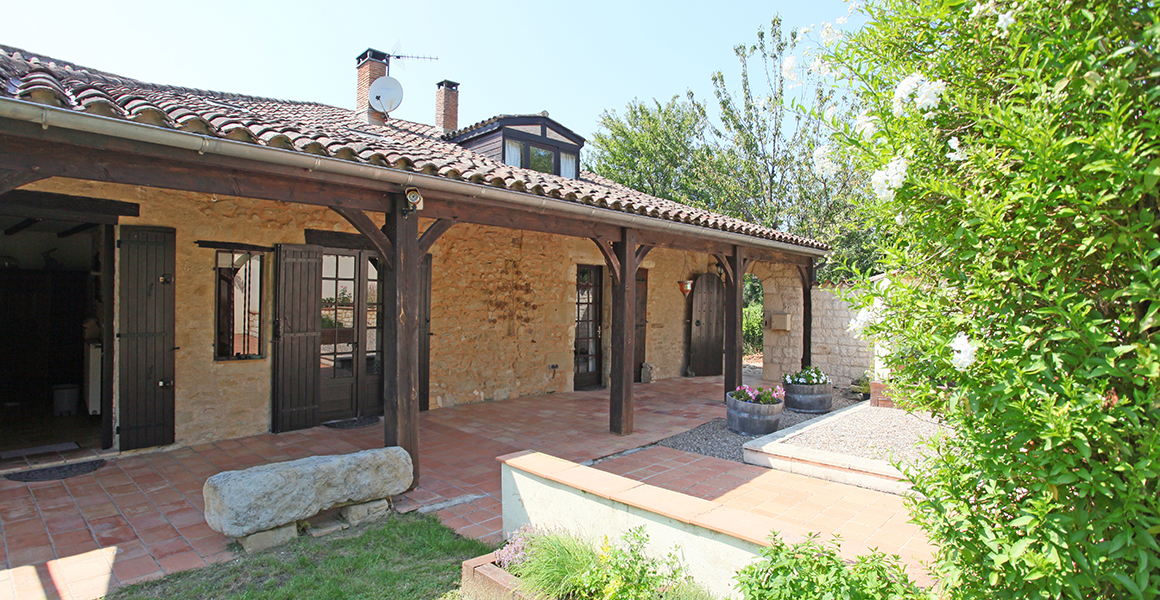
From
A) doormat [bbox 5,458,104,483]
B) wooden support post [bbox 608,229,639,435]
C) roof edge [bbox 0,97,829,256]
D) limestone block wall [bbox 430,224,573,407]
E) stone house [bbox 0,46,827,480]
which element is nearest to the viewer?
roof edge [bbox 0,97,829,256]

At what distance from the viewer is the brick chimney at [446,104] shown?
10766 mm

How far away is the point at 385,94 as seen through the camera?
8.74 metres

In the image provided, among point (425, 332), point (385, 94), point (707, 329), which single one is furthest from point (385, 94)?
point (707, 329)

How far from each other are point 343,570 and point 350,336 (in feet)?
13.0

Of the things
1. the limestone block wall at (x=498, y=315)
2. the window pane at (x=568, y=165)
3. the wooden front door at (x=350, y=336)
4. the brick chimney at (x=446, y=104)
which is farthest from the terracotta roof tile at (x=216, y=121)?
the brick chimney at (x=446, y=104)

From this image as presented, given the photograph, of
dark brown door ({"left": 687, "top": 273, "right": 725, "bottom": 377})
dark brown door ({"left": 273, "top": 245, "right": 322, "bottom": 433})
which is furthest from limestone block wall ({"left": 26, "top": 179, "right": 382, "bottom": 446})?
dark brown door ({"left": 687, "top": 273, "right": 725, "bottom": 377})

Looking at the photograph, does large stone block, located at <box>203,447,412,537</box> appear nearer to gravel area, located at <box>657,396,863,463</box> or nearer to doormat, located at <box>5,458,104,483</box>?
doormat, located at <box>5,458,104,483</box>

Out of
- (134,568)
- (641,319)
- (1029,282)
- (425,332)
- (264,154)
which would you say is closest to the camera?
(1029,282)

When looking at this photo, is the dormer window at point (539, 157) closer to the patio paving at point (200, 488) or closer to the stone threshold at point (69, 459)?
the patio paving at point (200, 488)

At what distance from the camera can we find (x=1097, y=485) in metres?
1.31

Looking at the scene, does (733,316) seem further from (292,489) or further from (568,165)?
(292,489)

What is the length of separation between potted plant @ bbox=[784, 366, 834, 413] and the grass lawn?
18.3ft

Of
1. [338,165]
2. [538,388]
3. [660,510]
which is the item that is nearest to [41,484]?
[338,165]

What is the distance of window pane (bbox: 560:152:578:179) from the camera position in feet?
34.0
